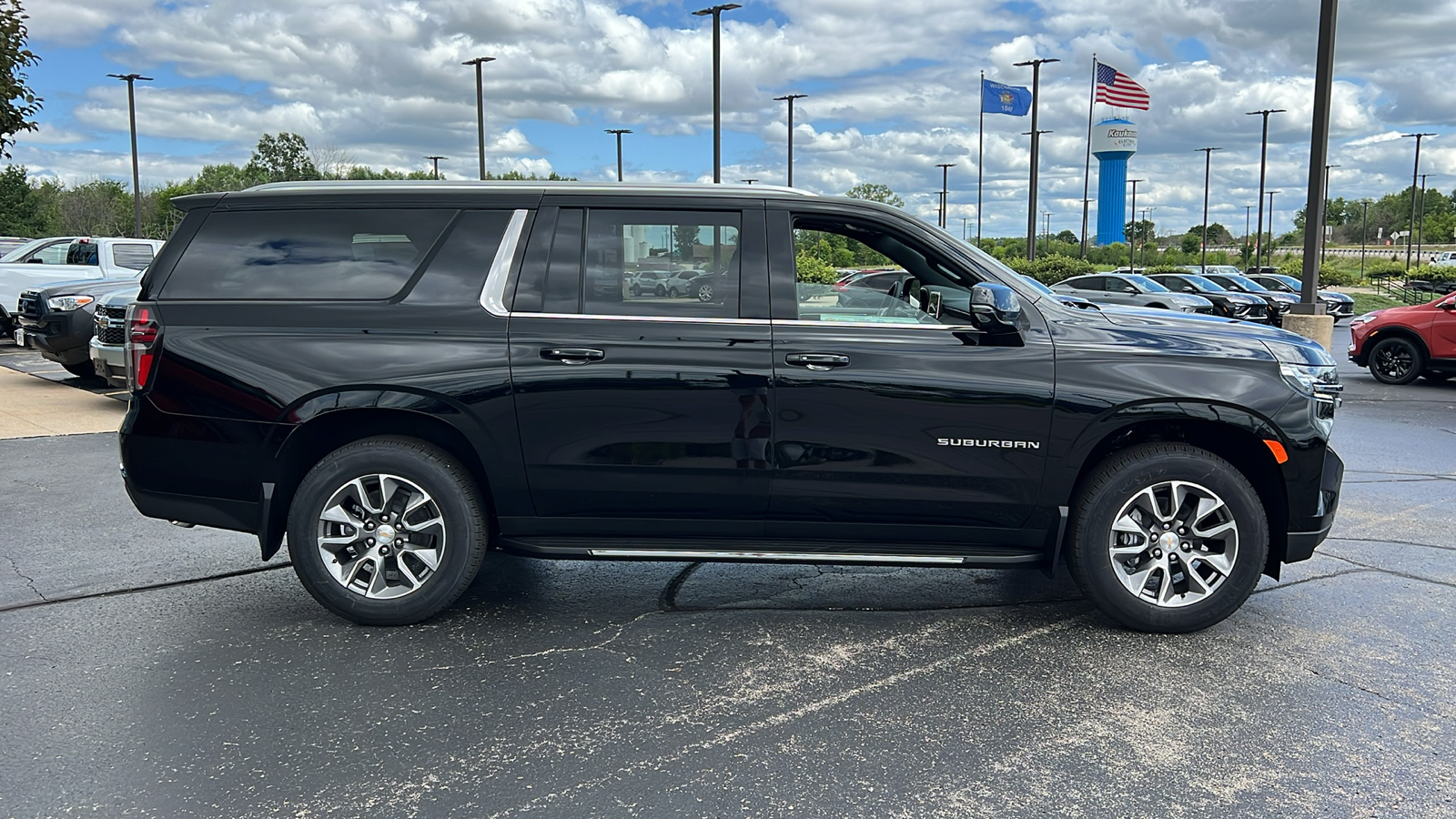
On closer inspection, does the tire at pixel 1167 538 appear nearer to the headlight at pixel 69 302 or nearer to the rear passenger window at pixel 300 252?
the rear passenger window at pixel 300 252

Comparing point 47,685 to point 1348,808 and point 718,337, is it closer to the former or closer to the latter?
point 718,337

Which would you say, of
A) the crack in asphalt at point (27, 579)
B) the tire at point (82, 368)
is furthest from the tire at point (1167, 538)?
the tire at point (82, 368)

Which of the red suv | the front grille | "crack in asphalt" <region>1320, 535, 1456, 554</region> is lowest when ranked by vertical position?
"crack in asphalt" <region>1320, 535, 1456, 554</region>

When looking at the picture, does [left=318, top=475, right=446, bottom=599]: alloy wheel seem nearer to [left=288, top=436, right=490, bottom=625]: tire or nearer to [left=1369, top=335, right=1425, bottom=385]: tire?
[left=288, top=436, right=490, bottom=625]: tire

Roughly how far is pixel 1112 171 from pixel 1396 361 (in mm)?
74624

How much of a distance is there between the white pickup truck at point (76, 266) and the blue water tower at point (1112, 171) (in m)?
74.3

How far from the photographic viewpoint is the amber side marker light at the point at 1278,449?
4641 millimetres

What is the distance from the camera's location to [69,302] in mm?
12711

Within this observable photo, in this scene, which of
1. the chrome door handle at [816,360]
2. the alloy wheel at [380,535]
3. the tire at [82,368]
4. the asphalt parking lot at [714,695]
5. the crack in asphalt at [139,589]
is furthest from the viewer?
the tire at [82,368]

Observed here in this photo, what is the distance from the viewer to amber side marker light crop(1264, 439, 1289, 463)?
4641 mm

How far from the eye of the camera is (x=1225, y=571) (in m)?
4.67

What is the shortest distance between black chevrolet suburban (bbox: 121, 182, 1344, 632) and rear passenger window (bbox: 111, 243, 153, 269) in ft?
54.8

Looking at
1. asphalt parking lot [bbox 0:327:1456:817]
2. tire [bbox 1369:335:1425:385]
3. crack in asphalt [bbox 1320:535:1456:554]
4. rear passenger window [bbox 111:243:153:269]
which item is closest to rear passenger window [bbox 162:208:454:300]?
asphalt parking lot [bbox 0:327:1456:817]

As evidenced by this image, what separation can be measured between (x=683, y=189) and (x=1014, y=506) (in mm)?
1966
